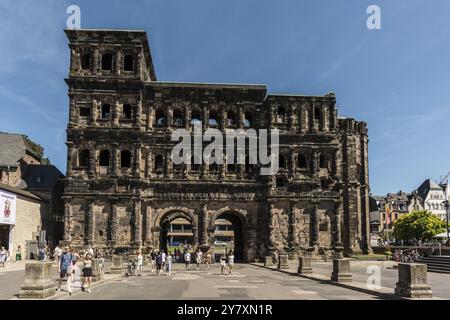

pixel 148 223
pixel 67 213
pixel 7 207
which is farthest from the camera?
pixel 148 223

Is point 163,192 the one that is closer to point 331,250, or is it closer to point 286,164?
point 286,164

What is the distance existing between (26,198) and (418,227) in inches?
2615

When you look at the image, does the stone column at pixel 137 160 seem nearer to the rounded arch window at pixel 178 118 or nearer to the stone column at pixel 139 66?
the rounded arch window at pixel 178 118

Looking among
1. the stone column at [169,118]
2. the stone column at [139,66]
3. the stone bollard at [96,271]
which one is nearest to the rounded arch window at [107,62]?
the stone column at [139,66]

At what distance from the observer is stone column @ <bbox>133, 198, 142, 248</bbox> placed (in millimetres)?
45534

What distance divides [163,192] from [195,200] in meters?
3.27

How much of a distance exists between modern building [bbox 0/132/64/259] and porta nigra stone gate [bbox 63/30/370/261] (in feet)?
15.0

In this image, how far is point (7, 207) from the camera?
41969mm

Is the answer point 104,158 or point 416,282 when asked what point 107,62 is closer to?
point 104,158

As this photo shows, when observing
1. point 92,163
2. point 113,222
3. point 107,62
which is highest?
point 107,62

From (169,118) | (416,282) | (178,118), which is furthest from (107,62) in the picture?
(416,282)

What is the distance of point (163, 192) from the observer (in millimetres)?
47594

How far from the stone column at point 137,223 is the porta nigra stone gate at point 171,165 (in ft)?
0.32
